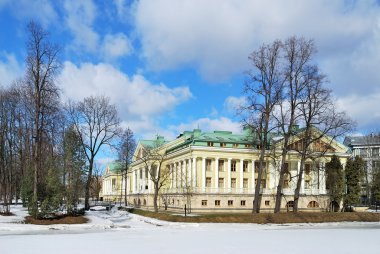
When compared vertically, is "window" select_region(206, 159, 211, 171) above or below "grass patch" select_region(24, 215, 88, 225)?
above

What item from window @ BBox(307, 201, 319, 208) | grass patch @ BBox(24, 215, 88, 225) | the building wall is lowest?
window @ BBox(307, 201, 319, 208)

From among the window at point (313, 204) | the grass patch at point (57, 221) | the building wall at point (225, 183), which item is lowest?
the window at point (313, 204)

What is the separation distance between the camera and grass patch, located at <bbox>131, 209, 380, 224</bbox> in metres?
42.2

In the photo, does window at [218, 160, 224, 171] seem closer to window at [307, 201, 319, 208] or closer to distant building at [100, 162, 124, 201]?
window at [307, 201, 319, 208]

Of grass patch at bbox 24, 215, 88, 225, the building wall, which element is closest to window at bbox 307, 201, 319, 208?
the building wall

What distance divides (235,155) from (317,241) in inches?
1560

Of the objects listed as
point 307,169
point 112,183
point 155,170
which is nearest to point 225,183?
point 155,170

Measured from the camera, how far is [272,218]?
43.7 metres

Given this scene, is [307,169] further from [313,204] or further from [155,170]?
[155,170]

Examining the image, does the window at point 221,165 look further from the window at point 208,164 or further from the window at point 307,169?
the window at point 307,169

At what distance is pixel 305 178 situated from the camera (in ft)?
230

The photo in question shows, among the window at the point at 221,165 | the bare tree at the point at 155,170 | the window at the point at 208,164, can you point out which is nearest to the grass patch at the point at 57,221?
the bare tree at the point at 155,170

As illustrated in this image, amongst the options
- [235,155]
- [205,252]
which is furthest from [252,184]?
[205,252]

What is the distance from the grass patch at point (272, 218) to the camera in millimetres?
42188
